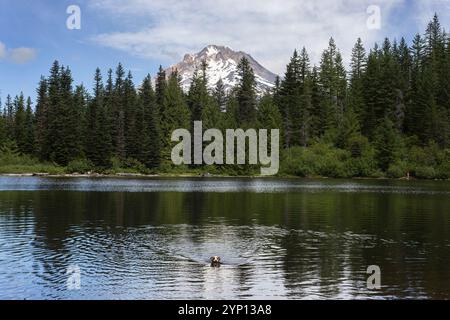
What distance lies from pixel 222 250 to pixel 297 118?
109 m

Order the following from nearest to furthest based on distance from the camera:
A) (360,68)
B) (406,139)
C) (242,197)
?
(242,197)
(406,139)
(360,68)

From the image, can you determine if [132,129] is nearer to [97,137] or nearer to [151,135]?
[151,135]

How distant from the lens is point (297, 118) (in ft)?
440

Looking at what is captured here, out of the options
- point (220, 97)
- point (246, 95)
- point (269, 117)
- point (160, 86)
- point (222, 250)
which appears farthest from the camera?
point (220, 97)

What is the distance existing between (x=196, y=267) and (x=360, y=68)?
467ft

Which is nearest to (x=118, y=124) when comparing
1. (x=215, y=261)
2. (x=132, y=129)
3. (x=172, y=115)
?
(x=132, y=129)

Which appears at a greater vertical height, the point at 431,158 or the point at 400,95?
the point at 400,95

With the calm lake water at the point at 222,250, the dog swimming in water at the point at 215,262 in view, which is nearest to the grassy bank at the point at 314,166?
the calm lake water at the point at 222,250

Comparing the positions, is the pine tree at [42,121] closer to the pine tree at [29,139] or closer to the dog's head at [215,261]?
the pine tree at [29,139]

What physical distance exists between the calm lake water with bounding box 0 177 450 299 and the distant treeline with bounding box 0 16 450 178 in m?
68.8
